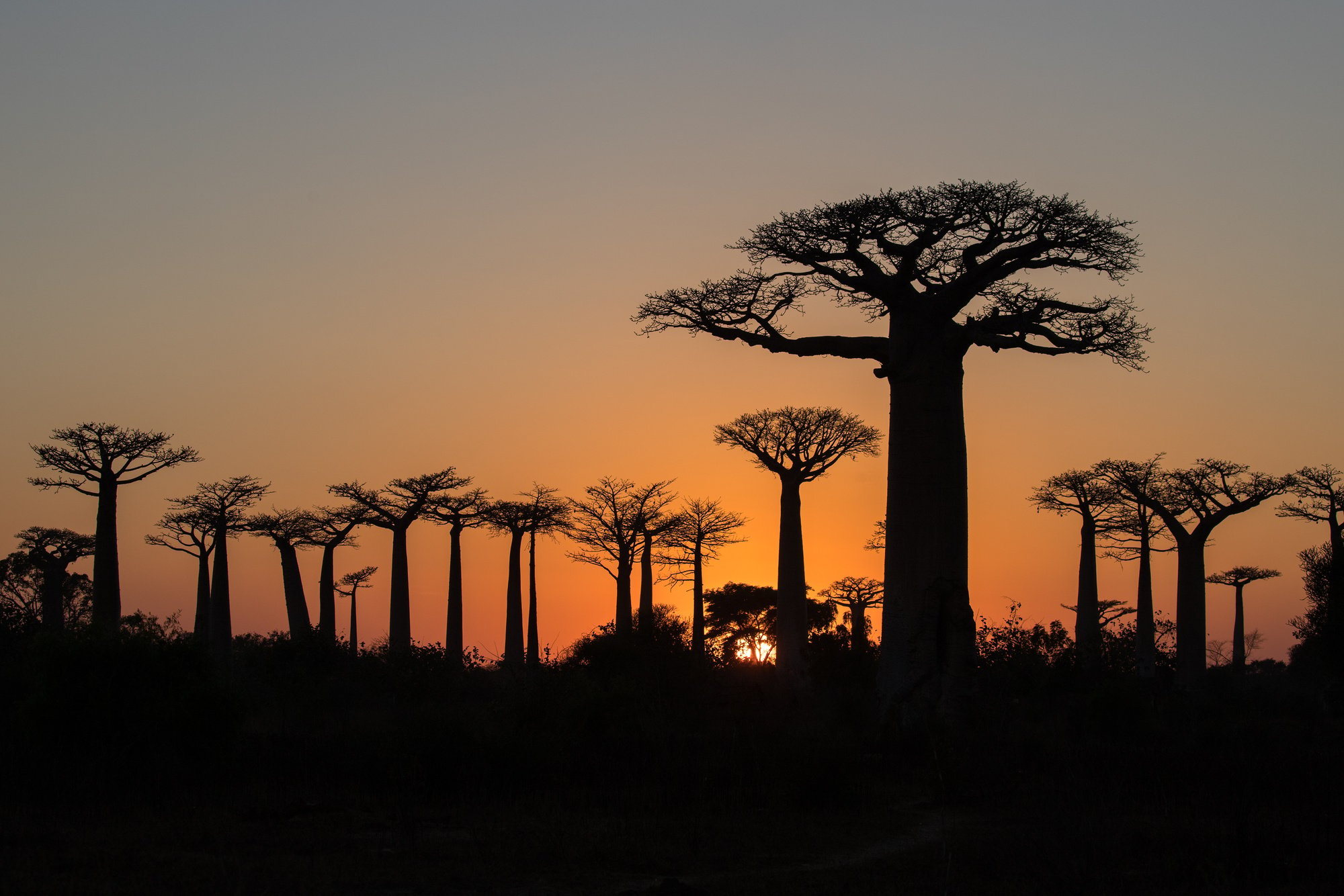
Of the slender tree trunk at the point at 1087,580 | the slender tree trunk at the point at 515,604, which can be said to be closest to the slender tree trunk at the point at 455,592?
the slender tree trunk at the point at 515,604

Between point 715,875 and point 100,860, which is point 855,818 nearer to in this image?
point 715,875

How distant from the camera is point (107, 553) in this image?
70.1 feet

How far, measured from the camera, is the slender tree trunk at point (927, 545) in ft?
40.5

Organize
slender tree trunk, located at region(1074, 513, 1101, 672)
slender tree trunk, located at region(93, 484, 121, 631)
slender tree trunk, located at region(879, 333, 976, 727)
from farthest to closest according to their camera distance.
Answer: slender tree trunk, located at region(1074, 513, 1101, 672) → slender tree trunk, located at region(93, 484, 121, 631) → slender tree trunk, located at region(879, 333, 976, 727)

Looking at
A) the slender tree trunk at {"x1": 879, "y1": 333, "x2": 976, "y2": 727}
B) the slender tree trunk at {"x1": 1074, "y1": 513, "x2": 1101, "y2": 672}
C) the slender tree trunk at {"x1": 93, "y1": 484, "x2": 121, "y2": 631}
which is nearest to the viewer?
the slender tree trunk at {"x1": 879, "y1": 333, "x2": 976, "y2": 727}

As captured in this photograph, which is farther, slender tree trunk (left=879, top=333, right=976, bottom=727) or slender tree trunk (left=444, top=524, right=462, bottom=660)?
slender tree trunk (left=444, top=524, right=462, bottom=660)

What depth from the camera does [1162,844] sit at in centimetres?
732

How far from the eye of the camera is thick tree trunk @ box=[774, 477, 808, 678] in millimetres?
22016

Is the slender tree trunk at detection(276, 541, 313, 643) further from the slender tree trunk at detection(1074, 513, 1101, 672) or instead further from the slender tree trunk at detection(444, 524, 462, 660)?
the slender tree trunk at detection(1074, 513, 1101, 672)

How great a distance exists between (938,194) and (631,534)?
16650 mm

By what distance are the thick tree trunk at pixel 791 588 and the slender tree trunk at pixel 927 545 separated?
9.32m

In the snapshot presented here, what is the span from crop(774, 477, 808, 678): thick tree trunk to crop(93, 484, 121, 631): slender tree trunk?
11977 millimetres

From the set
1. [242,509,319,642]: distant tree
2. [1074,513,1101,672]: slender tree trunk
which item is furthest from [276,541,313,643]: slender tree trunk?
[1074,513,1101,672]: slender tree trunk

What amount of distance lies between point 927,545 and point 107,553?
15.6 meters
